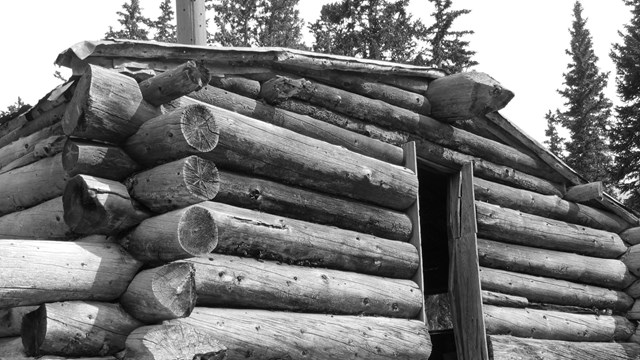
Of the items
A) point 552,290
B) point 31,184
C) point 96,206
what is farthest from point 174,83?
point 552,290

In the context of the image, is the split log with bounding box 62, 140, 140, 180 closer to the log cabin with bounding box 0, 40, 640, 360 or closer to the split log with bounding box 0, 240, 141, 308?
the log cabin with bounding box 0, 40, 640, 360

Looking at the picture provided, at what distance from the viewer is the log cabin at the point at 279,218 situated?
467cm

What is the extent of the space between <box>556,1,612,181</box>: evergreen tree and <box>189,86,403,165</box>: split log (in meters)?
24.1

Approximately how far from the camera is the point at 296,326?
567 centimetres

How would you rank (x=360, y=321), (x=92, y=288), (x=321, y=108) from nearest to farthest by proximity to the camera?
(x=92, y=288)
(x=360, y=321)
(x=321, y=108)

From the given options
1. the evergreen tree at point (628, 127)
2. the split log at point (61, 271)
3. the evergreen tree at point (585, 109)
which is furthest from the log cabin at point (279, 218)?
the evergreen tree at point (585, 109)

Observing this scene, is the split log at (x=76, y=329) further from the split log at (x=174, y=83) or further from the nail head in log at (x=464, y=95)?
the nail head in log at (x=464, y=95)

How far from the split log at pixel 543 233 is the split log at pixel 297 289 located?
6.20ft

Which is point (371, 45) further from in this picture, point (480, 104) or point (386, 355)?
point (386, 355)

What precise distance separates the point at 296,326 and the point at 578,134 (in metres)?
28.7

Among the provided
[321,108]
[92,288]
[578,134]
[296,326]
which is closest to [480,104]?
[321,108]

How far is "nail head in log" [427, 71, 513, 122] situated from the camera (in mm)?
8094

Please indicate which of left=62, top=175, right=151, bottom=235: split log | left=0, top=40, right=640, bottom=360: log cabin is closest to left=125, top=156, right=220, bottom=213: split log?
left=0, top=40, right=640, bottom=360: log cabin

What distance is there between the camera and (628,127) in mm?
24375
